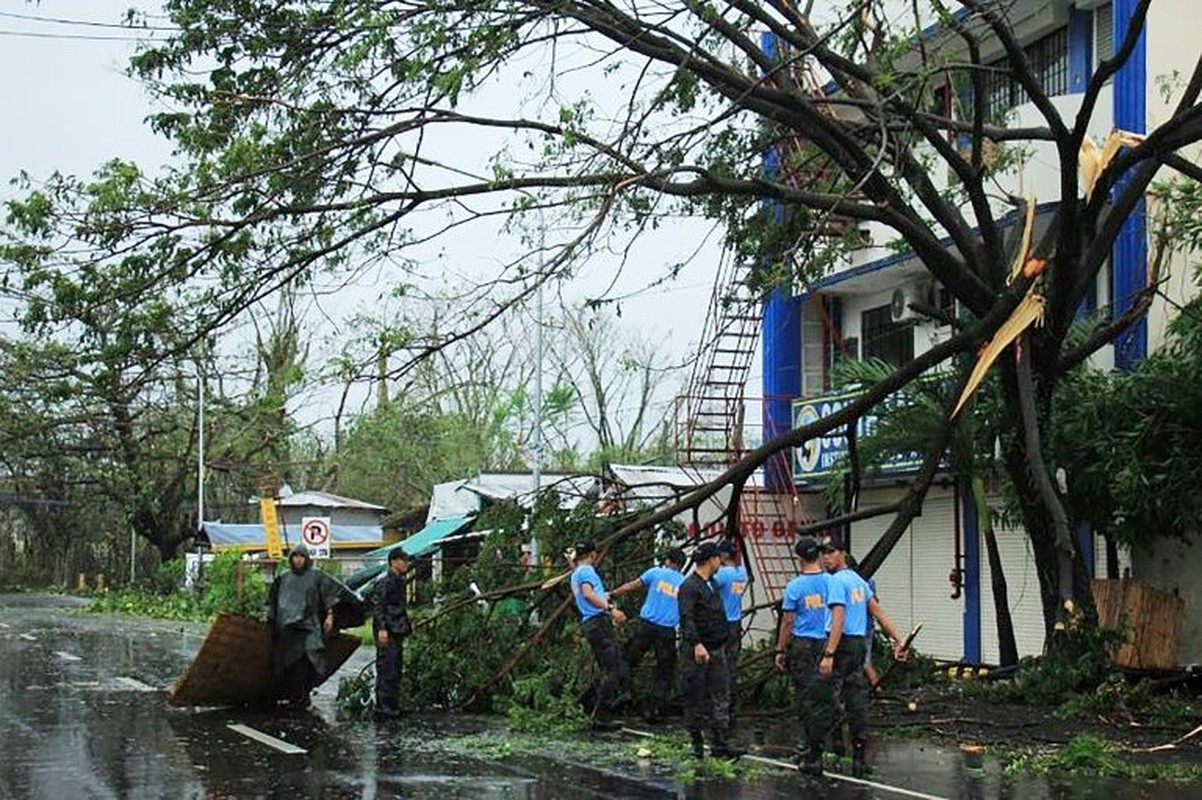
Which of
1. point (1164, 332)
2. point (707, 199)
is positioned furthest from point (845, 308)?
point (707, 199)

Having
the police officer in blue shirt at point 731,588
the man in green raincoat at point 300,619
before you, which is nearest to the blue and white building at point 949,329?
the police officer in blue shirt at point 731,588

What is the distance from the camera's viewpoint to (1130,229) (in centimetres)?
2086

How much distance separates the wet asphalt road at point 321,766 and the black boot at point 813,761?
0.23 meters

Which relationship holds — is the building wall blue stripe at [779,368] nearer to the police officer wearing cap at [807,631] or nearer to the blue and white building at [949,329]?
the blue and white building at [949,329]

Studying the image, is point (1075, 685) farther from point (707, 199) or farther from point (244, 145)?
point (244, 145)

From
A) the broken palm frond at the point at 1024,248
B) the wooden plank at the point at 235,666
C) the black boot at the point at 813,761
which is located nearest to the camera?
the black boot at the point at 813,761

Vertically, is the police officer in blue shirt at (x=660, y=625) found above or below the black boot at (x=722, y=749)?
above

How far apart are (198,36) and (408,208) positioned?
265 centimetres

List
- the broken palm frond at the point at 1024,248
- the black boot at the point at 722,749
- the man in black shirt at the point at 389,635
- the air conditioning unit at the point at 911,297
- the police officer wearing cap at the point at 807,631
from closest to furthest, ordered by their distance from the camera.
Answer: the police officer wearing cap at the point at 807,631 < the black boot at the point at 722,749 < the man in black shirt at the point at 389,635 < the broken palm frond at the point at 1024,248 < the air conditioning unit at the point at 911,297

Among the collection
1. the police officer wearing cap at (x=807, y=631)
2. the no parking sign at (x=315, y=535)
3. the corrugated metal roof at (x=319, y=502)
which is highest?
the corrugated metal roof at (x=319, y=502)

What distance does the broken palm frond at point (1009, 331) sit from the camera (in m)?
16.6

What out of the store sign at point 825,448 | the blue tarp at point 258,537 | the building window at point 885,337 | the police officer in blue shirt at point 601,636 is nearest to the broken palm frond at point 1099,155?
the store sign at point 825,448

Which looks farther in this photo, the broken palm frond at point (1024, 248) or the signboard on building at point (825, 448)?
the signboard on building at point (825, 448)

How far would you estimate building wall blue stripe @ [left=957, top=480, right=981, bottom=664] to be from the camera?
2444cm
